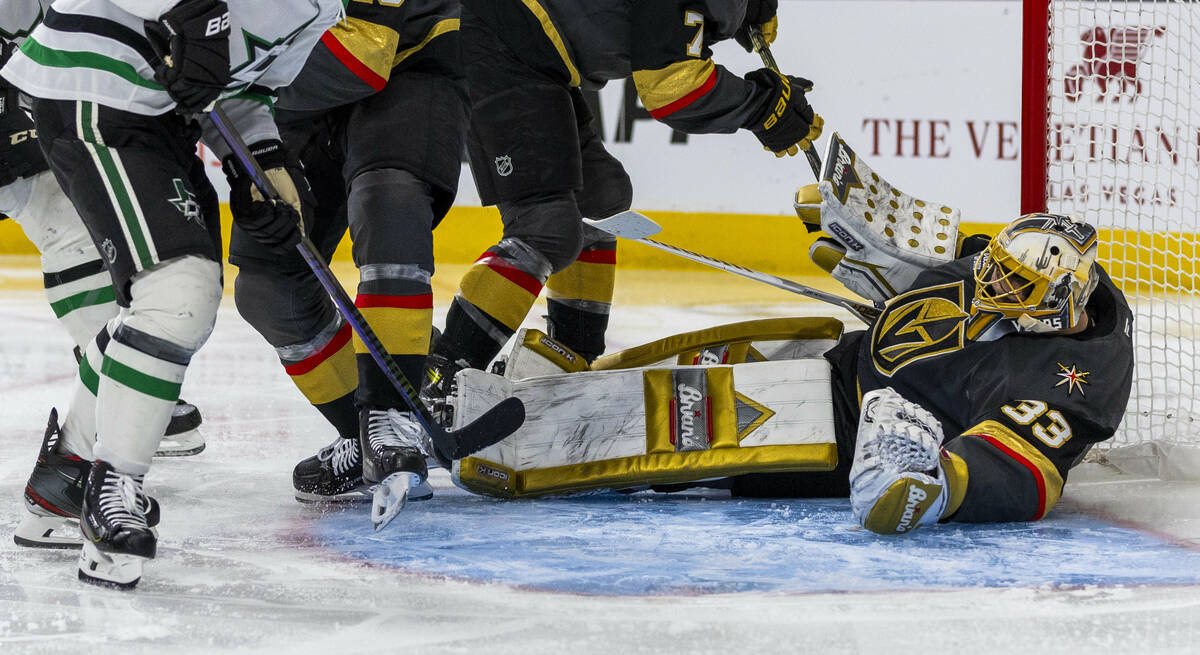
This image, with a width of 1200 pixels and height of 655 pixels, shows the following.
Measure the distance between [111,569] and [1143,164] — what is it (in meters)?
2.47

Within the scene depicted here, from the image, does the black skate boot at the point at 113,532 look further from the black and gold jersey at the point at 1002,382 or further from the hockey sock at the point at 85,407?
the black and gold jersey at the point at 1002,382

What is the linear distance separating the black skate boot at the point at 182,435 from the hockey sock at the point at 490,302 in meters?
0.58

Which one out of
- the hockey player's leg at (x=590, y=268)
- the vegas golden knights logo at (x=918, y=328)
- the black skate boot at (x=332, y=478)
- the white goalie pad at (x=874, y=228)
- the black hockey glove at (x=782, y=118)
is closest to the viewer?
the vegas golden knights logo at (x=918, y=328)

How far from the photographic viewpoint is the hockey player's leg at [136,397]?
1926mm

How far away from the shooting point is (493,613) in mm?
1851

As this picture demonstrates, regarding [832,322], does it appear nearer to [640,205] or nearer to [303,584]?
[303,584]

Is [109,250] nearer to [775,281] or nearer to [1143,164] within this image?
[775,281]

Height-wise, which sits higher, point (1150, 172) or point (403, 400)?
point (1150, 172)

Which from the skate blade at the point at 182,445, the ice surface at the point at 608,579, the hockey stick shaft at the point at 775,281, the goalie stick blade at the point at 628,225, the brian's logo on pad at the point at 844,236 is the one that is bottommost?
the ice surface at the point at 608,579

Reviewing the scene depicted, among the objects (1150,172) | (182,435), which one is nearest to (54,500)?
(182,435)

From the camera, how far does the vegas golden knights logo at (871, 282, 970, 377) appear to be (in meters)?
2.42

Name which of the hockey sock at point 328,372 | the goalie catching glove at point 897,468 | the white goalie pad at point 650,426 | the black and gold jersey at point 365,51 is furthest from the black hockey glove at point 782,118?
the hockey sock at point 328,372

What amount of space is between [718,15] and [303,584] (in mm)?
1355

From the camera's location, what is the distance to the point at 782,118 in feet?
9.07
